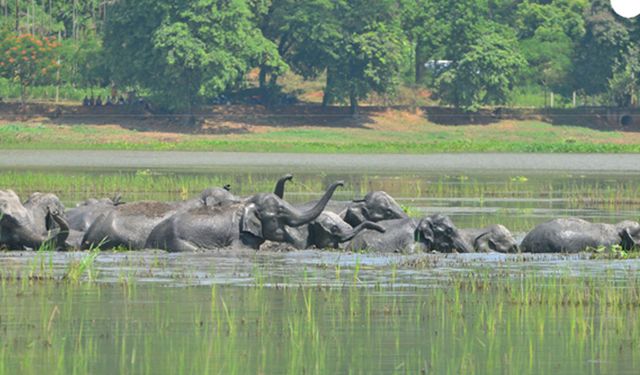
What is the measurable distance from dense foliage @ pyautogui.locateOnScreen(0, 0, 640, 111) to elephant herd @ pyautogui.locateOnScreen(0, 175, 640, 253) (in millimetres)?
58449

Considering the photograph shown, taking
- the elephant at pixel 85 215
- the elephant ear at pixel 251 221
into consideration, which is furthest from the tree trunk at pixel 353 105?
the elephant ear at pixel 251 221

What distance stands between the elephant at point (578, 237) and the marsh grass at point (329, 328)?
3.86 m

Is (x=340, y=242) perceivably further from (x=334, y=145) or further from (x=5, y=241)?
(x=334, y=145)

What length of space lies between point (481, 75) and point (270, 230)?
6730 centimetres

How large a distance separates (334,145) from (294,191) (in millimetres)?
38178

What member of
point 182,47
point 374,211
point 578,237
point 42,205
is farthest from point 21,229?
point 182,47

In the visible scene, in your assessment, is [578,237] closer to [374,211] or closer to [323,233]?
[374,211]

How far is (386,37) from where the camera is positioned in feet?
287

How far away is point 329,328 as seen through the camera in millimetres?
14594

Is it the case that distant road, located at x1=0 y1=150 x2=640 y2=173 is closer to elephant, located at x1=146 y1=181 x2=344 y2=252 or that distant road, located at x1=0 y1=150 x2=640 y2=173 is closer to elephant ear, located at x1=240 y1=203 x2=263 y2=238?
elephant, located at x1=146 y1=181 x2=344 y2=252

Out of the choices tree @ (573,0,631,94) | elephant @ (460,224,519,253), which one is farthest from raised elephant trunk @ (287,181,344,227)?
tree @ (573,0,631,94)

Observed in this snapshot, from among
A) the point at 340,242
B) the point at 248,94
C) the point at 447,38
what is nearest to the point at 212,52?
the point at 248,94

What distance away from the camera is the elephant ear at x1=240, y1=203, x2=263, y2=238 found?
856 inches

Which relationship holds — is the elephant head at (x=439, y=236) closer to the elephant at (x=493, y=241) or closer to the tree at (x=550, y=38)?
the elephant at (x=493, y=241)
